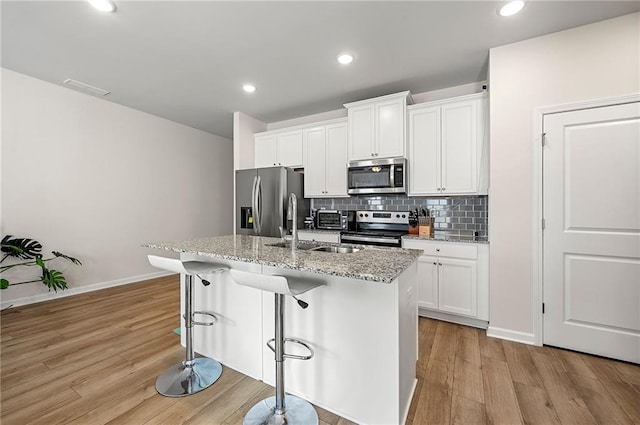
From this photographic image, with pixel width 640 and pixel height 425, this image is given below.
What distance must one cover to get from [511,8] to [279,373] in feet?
9.50

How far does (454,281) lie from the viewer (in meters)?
Result: 2.67

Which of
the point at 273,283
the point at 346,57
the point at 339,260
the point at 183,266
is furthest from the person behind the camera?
the point at 346,57

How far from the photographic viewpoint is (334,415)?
150 centimetres

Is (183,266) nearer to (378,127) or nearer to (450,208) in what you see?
(378,127)

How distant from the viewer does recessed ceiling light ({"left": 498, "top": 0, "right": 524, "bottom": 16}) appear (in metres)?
1.89

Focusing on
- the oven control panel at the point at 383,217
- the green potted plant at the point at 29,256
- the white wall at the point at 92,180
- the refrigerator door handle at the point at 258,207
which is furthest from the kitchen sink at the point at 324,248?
the white wall at the point at 92,180

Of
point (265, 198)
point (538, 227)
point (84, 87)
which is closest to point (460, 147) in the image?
point (538, 227)

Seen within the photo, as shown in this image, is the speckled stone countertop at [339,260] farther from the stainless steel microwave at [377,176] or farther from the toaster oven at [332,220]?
the toaster oven at [332,220]

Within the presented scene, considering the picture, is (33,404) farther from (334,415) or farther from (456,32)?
(456,32)

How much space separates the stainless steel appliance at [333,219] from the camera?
12.3ft

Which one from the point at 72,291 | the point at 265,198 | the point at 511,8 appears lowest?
the point at 72,291

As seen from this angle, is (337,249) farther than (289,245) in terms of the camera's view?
No

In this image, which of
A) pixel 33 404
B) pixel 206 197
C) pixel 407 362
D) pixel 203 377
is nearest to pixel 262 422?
pixel 203 377

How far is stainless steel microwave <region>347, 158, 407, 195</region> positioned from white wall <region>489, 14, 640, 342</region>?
3.03ft
